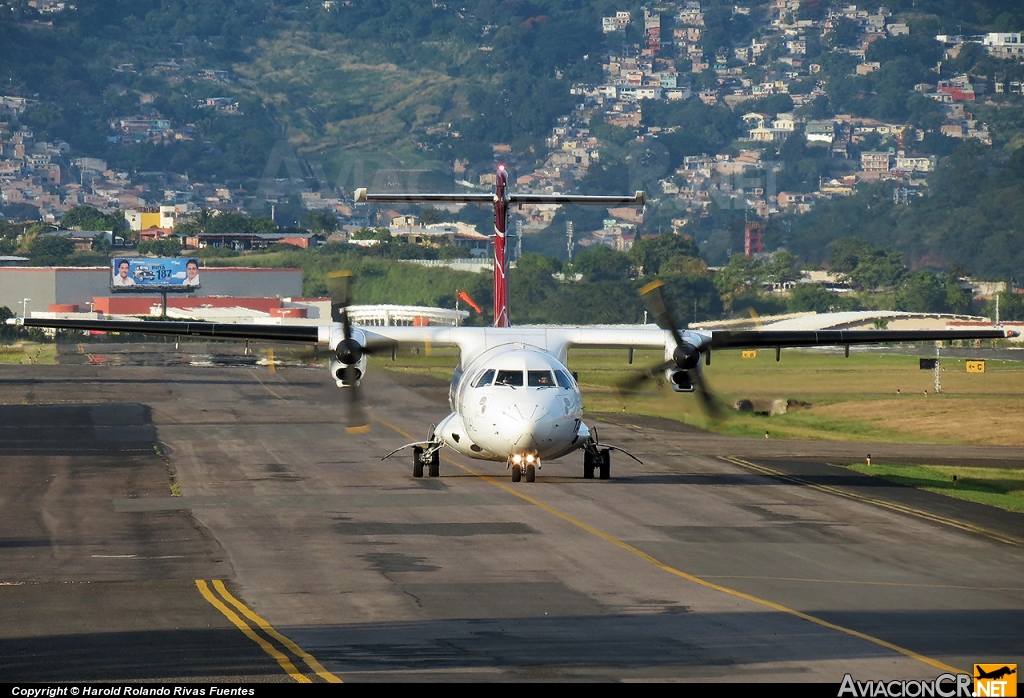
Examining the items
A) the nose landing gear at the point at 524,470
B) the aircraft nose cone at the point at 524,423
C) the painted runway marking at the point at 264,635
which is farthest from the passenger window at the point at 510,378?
the painted runway marking at the point at 264,635

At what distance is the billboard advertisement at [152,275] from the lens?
157m

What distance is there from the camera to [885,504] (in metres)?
34.8

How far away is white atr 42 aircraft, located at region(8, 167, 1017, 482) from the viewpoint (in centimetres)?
A: 3350

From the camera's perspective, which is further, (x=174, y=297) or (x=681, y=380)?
(x=174, y=297)

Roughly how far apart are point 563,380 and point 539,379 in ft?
2.23

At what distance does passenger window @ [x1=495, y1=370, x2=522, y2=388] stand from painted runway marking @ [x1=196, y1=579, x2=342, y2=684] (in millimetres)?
10824

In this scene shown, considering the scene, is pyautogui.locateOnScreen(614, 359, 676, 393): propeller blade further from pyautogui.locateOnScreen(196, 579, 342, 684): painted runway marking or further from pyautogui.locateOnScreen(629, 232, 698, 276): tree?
pyautogui.locateOnScreen(629, 232, 698, 276): tree

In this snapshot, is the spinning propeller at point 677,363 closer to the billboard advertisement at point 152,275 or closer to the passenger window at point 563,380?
the passenger window at point 563,380

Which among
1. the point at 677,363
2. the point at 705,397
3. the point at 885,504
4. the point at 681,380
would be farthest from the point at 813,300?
the point at 885,504

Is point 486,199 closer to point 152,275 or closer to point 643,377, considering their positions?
point 643,377

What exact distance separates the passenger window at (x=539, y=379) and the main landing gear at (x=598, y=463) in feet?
13.0

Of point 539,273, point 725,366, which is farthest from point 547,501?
point 539,273

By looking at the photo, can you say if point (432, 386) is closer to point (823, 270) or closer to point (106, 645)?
point (106, 645)

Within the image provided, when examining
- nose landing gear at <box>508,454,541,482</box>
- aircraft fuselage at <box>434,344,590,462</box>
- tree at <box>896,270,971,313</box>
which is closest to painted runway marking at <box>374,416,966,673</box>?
nose landing gear at <box>508,454,541,482</box>
